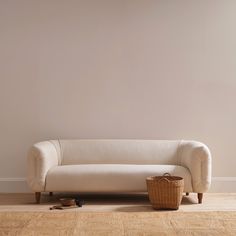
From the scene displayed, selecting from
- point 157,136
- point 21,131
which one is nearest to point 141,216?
point 157,136

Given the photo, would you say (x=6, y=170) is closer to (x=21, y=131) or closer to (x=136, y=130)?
(x=21, y=131)

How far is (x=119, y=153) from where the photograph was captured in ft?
21.7

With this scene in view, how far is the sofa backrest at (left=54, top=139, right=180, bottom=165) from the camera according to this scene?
21.6 ft

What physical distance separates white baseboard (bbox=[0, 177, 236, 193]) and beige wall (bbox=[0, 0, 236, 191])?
0.09m

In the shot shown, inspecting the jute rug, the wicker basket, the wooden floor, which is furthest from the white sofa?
the jute rug

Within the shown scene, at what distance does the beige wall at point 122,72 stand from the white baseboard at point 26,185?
0.29 feet

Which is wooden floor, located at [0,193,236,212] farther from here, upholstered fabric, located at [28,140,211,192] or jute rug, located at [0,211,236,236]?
jute rug, located at [0,211,236,236]

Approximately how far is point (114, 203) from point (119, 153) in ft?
2.38

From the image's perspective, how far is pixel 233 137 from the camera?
277 inches

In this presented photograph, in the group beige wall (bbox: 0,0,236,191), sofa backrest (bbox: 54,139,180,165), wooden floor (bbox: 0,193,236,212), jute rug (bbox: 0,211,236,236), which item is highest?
beige wall (bbox: 0,0,236,191)

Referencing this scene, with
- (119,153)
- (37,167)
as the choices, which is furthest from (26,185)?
(119,153)

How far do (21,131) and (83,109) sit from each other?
2.67ft

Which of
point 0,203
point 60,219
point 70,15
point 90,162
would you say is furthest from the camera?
point 70,15

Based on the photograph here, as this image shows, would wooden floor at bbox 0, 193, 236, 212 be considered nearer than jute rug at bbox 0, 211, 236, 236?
No
